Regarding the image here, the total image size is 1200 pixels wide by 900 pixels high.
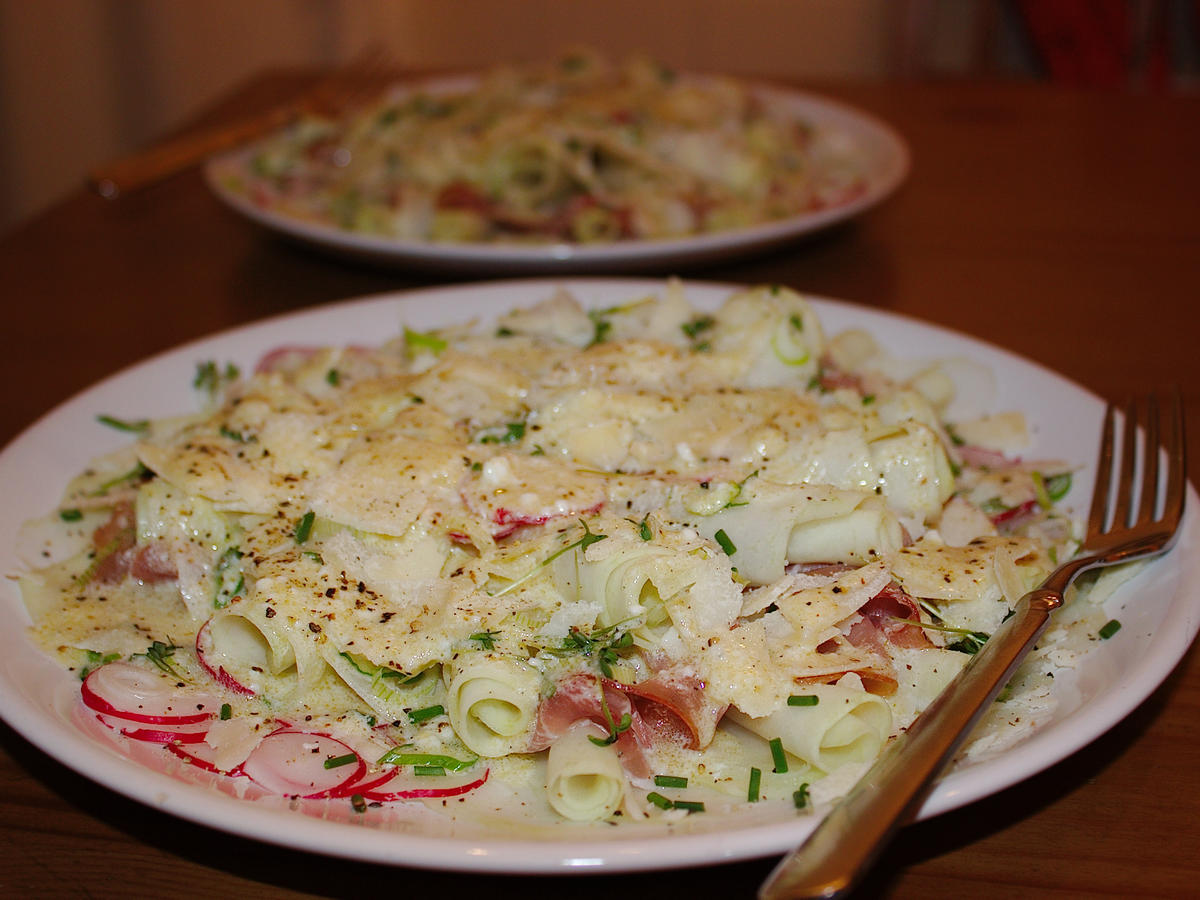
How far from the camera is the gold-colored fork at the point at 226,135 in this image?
3270 mm

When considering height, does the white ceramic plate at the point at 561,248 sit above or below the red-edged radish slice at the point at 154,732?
below

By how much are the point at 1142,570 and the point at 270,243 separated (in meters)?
2.76

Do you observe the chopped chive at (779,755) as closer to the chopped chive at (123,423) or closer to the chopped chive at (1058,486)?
the chopped chive at (1058,486)

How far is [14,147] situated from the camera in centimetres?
690

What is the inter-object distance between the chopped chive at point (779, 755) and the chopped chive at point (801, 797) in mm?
57

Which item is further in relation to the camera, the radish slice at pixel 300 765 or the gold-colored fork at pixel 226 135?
the gold-colored fork at pixel 226 135

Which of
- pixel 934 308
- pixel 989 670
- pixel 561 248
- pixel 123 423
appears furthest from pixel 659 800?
pixel 934 308

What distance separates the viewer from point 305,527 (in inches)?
66.5

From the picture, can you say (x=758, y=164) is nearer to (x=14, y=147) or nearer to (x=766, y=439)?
(x=766, y=439)

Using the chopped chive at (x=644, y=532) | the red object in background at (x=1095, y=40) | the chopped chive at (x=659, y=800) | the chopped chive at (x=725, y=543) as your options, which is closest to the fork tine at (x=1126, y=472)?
the chopped chive at (x=725, y=543)

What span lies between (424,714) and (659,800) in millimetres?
341

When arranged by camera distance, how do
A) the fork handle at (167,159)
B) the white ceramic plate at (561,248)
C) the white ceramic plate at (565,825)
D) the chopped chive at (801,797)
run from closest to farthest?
1. the white ceramic plate at (565,825)
2. the chopped chive at (801,797)
3. the white ceramic plate at (561,248)
4. the fork handle at (167,159)

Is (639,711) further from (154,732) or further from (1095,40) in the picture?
(1095,40)

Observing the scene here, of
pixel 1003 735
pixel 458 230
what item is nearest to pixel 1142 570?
pixel 1003 735
